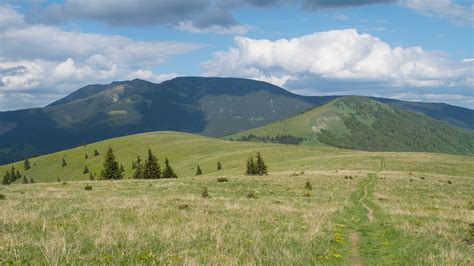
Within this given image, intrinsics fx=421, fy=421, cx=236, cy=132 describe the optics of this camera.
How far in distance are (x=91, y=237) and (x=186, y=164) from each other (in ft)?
450

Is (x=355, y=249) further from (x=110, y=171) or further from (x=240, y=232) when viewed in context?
(x=110, y=171)

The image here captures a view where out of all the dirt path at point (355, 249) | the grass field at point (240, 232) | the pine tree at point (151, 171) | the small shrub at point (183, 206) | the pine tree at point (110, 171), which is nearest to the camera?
the grass field at point (240, 232)

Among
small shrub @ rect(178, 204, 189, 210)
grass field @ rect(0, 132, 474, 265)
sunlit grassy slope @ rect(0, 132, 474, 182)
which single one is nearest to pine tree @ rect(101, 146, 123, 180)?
sunlit grassy slope @ rect(0, 132, 474, 182)

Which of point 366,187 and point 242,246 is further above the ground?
point 242,246

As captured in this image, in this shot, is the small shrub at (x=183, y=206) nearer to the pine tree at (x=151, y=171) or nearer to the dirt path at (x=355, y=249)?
the dirt path at (x=355, y=249)

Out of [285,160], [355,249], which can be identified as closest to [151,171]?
[285,160]

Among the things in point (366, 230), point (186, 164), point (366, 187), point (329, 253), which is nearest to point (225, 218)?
point (366, 230)

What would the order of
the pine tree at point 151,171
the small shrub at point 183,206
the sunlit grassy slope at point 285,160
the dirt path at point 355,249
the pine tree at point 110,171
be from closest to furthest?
1. the dirt path at point 355,249
2. the small shrub at point 183,206
3. the sunlit grassy slope at point 285,160
4. the pine tree at point 151,171
5. the pine tree at point 110,171

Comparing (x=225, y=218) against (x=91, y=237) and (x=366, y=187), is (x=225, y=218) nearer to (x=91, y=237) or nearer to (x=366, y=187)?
(x=91, y=237)

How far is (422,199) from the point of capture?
38531 millimetres

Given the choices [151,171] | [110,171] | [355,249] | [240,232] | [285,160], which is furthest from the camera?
[285,160]

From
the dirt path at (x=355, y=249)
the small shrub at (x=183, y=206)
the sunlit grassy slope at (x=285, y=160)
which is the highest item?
the small shrub at (x=183, y=206)

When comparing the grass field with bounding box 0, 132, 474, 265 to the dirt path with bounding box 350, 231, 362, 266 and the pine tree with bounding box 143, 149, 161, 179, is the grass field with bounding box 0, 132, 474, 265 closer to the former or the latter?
the dirt path with bounding box 350, 231, 362, 266

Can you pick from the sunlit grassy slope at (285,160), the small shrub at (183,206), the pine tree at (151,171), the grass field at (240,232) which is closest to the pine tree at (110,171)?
the pine tree at (151,171)
